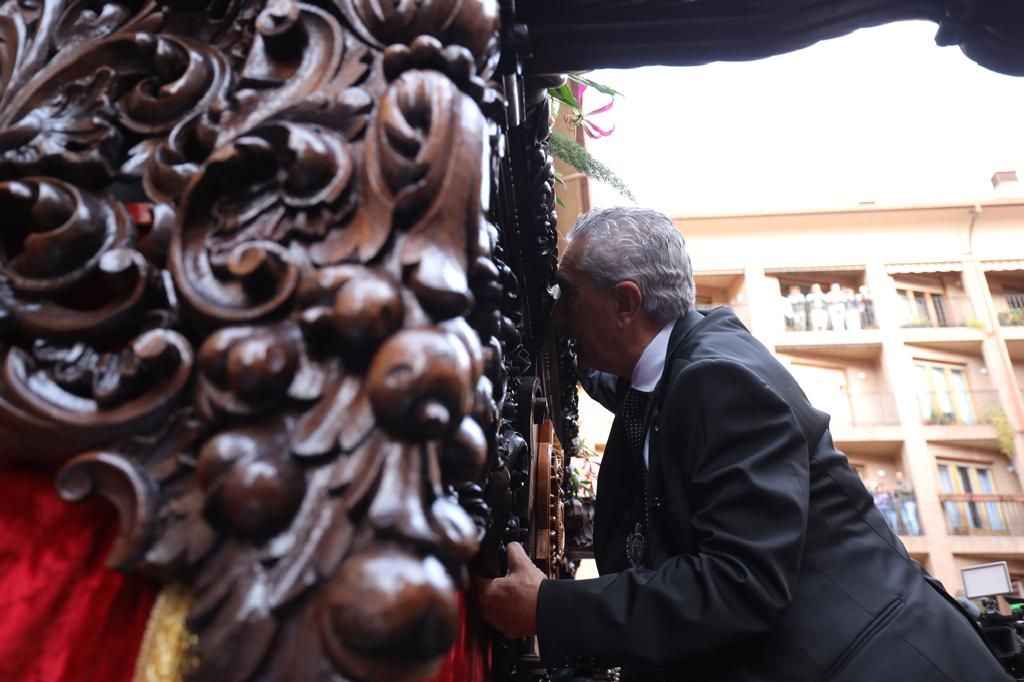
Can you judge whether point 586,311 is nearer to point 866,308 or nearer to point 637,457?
point 637,457

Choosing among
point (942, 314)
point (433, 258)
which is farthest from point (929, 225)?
point (433, 258)

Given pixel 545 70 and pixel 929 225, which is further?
pixel 929 225

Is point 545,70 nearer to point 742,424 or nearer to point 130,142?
point 130,142

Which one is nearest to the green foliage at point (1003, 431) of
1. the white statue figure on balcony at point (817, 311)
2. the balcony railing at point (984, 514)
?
the balcony railing at point (984, 514)

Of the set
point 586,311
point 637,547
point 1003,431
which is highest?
point 1003,431

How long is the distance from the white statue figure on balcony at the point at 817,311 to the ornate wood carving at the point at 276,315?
11144 mm

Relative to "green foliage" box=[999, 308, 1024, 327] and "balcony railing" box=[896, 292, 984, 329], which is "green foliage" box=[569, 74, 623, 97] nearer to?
"balcony railing" box=[896, 292, 984, 329]

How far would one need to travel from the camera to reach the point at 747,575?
32.1 inches

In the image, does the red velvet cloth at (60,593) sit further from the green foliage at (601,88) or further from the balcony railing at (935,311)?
the balcony railing at (935,311)

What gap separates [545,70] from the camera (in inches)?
27.3

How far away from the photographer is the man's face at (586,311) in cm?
130

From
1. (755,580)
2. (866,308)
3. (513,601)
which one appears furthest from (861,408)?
(513,601)

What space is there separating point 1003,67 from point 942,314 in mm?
11976

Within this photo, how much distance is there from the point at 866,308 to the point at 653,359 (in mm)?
10651
